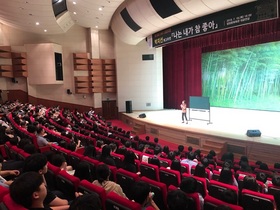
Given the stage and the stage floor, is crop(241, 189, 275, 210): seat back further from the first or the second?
the stage floor

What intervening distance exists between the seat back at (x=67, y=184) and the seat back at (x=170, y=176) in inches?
50.9

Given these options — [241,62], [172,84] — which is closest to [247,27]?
[241,62]

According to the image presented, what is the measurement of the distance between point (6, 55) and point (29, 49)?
3.99ft

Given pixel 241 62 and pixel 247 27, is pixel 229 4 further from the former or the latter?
pixel 241 62

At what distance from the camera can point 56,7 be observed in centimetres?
1122

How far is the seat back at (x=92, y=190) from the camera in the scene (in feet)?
6.87

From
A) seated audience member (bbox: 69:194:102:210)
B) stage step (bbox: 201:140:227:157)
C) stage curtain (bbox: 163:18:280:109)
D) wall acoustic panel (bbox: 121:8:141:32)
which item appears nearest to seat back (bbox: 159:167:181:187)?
seated audience member (bbox: 69:194:102:210)

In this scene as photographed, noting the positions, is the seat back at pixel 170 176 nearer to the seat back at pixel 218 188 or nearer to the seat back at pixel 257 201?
the seat back at pixel 218 188

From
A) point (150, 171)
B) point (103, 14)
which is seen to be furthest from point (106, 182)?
point (103, 14)

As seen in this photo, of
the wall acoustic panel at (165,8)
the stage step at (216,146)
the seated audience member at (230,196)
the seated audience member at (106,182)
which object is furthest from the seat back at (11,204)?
the wall acoustic panel at (165,8)

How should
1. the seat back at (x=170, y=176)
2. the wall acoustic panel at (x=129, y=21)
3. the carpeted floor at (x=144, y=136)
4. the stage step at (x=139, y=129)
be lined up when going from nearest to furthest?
the seat back at (x=170, y=176) < the carpeted floor at (x=144, y=136) < the wall acoustic panel at (x=129, y=21) < the stage step at (x=139, y=129)

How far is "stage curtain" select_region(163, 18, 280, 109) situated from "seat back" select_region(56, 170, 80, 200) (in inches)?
319

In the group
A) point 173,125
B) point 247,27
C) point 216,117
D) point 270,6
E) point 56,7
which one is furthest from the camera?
point 56,7

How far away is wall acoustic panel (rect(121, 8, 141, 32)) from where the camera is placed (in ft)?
33.7
